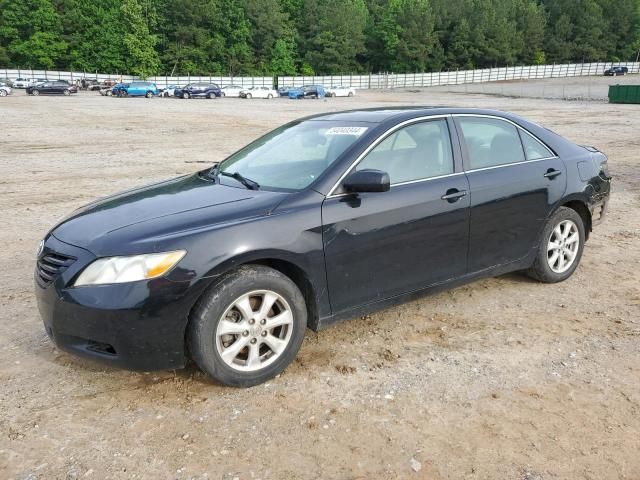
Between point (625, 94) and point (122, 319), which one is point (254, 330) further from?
point (625, 94)

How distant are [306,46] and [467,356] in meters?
107

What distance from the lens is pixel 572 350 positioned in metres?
3.88

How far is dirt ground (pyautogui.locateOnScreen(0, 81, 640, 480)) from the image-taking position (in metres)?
2.75

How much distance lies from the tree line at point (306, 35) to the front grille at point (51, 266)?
89262 millimetres

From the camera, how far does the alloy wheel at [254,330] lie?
3311 millimetres

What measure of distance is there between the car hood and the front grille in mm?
108

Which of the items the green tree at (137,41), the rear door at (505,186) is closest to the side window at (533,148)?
the rear door at (505,186)

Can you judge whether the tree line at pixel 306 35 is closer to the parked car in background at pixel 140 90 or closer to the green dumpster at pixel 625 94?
the parked car in background at pixel 140 90

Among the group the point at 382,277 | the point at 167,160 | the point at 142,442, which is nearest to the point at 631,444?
the point at 382,277

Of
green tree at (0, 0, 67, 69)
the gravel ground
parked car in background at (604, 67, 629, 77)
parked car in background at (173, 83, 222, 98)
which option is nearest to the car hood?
the gravel ground

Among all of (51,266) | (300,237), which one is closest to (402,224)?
(300,237)

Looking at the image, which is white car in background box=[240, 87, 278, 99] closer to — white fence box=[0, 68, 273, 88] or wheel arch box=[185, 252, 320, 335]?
white fence box=[0, 68, 273, 88]

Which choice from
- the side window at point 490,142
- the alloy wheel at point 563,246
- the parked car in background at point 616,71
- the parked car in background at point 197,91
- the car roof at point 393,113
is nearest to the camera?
the car roof at point 393,113

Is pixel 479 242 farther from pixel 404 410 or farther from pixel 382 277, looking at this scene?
pixel 404 410
